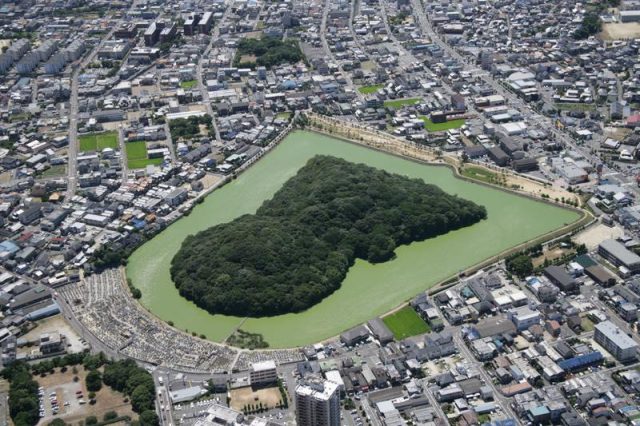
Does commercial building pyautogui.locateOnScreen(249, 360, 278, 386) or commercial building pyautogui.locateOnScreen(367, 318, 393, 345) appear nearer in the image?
commercial building pyautogui.locateOnScreen(249, 360, 278, 386)

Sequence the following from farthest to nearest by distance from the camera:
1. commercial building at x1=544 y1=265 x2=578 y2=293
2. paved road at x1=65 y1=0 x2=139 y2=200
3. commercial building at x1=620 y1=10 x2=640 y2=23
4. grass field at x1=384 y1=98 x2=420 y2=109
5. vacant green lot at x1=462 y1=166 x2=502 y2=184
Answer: commercial building at x1=620 y1=10 x2=640 y2=23 → grass field at x1=384 y1=98 x2=420 y2=109 → paved road at x1=65 y1=0 x2=139 y2=200 → vacant green lot at x1=462 y1=166 x2=502 y2=184 → commercial building at x1=544 y1=265 x2=578 y2=293

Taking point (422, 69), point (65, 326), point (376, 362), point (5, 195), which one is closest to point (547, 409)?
point (376, 362)

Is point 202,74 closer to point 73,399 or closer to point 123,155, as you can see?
point 123,155

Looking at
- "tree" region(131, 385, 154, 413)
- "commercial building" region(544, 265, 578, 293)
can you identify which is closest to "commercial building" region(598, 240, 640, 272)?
"commercial building" region(544, 265, 578, 293)

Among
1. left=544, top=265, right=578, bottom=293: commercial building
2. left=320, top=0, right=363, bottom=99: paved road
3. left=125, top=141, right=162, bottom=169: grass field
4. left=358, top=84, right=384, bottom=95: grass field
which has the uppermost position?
left=544, top=265, right=578, bottom=293: commercial building

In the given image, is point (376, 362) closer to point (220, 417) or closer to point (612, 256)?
point (220, 417)

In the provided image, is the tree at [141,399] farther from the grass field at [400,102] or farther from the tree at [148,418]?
the grass field at [400,102]

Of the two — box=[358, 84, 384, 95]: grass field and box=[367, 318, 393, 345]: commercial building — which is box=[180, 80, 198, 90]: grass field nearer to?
box=[358, 84, 384, 95]: grass field
